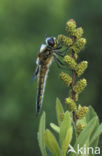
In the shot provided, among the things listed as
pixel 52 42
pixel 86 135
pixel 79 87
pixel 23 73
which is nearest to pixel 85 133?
pixel 86 135

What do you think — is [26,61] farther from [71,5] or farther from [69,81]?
[69,81]

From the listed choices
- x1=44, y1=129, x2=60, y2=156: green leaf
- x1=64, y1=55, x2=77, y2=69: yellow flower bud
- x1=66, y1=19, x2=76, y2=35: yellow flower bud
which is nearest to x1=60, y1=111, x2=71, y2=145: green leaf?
x1=44, y1=129, x2=60, y2=156: green leaf

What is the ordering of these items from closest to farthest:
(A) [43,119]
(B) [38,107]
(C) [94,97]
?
(A) [43,119]
(B) [38,107]
(C) [94,97]

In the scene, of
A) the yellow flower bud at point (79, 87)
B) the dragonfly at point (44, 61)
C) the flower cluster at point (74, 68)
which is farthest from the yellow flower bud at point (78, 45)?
the dragonfly at point (44, 61)

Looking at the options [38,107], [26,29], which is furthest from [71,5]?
[38,107]

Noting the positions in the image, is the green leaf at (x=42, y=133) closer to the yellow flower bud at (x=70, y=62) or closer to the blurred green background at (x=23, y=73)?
the yellow flower bud at (x=70, y=62)
